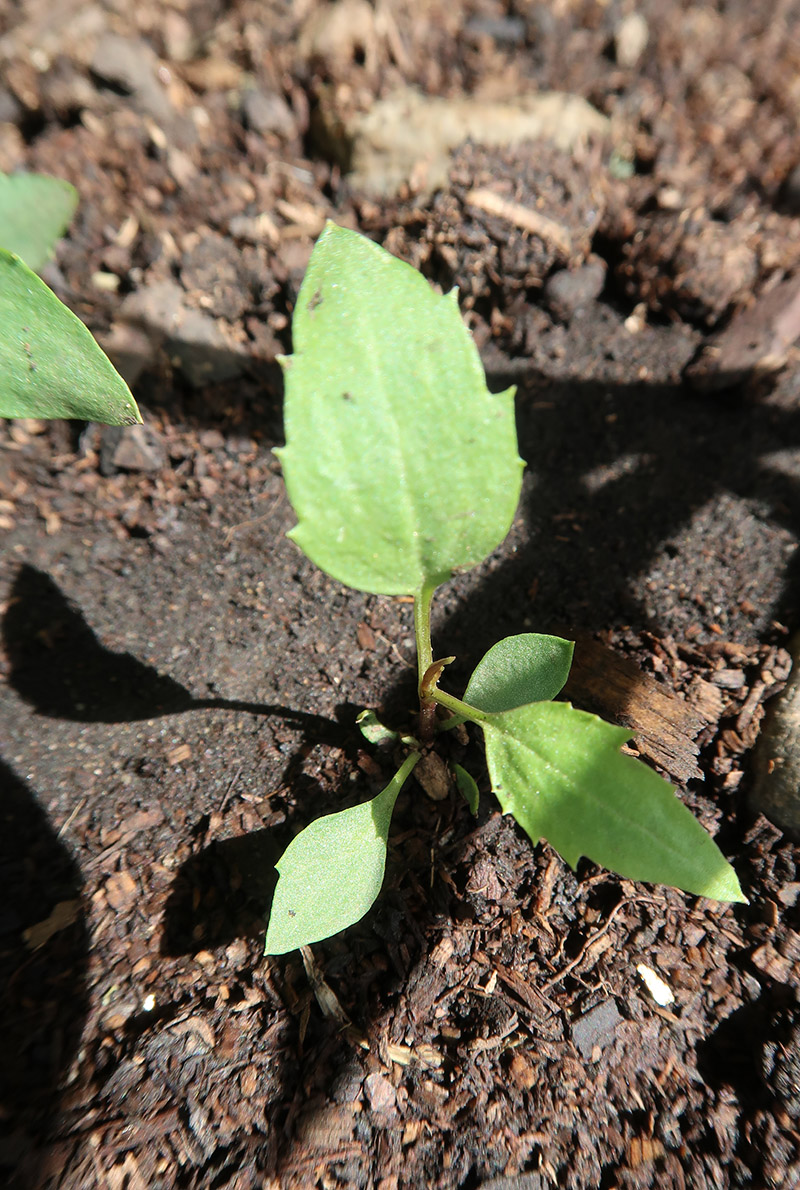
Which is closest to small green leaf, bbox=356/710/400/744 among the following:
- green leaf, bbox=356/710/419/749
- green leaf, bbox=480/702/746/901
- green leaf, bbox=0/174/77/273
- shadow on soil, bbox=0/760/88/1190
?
green leaf, bbox=356/710/419/749

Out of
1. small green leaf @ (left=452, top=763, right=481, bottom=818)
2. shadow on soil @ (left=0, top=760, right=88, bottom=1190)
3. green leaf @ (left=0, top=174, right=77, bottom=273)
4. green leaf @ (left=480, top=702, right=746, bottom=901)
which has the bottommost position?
shadow on soil @ (left=0, top=760, right=88, bottom=1190)

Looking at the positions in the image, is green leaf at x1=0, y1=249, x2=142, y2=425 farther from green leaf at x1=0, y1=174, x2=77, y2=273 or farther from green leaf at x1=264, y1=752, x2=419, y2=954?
green leaf at x1=0, y1=174, x2=77, y2=273

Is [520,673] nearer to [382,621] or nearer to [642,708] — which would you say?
[642,708]

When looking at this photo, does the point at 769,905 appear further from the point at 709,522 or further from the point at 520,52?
the point at 520,52

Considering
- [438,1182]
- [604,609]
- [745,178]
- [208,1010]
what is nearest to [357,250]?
[604,609]

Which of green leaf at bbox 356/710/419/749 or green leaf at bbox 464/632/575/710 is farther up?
green leaf at bbox 464/632/575/710

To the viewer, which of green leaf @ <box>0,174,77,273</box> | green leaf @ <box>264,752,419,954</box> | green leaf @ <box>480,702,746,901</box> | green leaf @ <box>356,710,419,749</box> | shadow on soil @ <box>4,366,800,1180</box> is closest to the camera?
green leaf @ <box>480,702,746,901</box>
